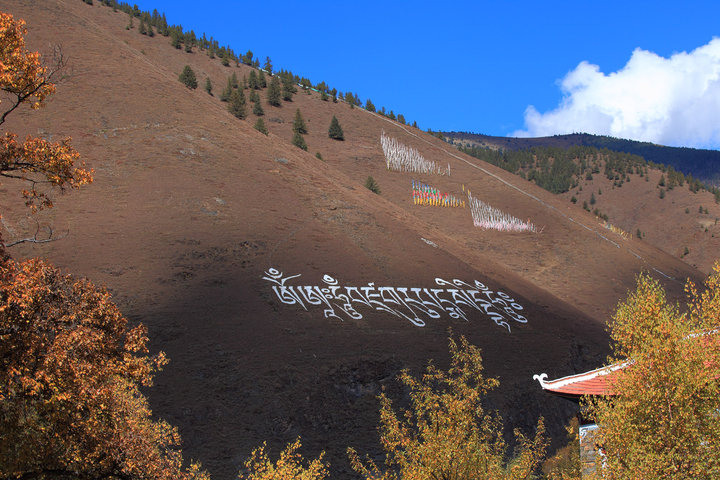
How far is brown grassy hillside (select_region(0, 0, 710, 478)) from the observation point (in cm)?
1803

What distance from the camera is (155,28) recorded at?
76.1m

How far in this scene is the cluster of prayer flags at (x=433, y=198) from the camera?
152 ft

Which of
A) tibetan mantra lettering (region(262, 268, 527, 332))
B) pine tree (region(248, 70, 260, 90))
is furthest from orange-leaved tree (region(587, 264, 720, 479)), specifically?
pine tree (region(248, 70, 260, 90))

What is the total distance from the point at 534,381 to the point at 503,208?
1051 inches

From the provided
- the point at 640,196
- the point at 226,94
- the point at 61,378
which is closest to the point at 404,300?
the point at 61,378

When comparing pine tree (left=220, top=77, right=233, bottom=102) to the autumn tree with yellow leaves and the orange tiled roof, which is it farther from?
the orange tiled roof

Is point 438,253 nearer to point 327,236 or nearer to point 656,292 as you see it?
point 327,236

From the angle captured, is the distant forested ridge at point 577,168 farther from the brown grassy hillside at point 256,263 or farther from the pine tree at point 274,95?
the brown grassy hillside at point 256,263

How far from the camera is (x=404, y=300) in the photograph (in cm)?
2405

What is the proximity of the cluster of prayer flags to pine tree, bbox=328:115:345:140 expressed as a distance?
13.5m

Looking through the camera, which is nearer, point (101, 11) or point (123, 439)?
point (123, 439)

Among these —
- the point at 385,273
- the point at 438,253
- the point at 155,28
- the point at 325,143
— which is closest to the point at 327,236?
the point at 385,273

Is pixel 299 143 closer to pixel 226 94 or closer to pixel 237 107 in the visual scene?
pixel 237 107

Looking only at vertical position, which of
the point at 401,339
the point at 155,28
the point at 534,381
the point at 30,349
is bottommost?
the point at 534,381
